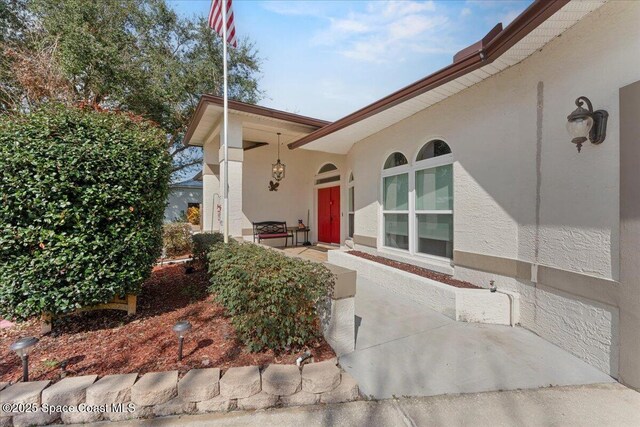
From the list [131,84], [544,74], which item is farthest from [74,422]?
[131,84]

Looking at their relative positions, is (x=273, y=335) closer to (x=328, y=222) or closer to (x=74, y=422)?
(x=74, y=422)

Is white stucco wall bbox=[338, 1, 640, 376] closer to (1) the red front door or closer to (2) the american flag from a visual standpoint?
(2) the american flag

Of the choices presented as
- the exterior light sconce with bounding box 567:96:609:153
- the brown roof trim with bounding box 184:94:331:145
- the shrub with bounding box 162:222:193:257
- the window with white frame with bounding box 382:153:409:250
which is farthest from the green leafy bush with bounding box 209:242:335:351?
the shrub with bounding box 162:222:193:257

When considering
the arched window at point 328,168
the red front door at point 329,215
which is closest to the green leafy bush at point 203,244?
the red front door at point 329,215

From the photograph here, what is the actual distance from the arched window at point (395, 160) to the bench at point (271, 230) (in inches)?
180

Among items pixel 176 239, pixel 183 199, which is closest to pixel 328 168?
pixel 176 239

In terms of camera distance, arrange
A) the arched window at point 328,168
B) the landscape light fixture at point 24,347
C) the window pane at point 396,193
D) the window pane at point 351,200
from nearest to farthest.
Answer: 1. the landscape light fixture at point 24,347
2. the window pane at point 396,193
3. the window pane at point 351,200
4. the arched window at point 328,168

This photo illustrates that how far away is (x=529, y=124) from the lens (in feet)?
12.0

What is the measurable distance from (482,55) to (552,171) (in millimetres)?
1681

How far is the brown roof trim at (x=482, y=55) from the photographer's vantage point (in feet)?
9.21

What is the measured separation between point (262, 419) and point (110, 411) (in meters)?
1.17

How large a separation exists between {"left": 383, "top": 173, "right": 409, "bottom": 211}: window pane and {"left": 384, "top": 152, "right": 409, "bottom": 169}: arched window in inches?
10.1

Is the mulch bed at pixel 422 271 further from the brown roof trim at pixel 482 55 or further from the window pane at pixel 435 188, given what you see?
the brown roof trim at pixel 482 55

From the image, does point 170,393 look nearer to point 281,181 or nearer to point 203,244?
point 203,244
